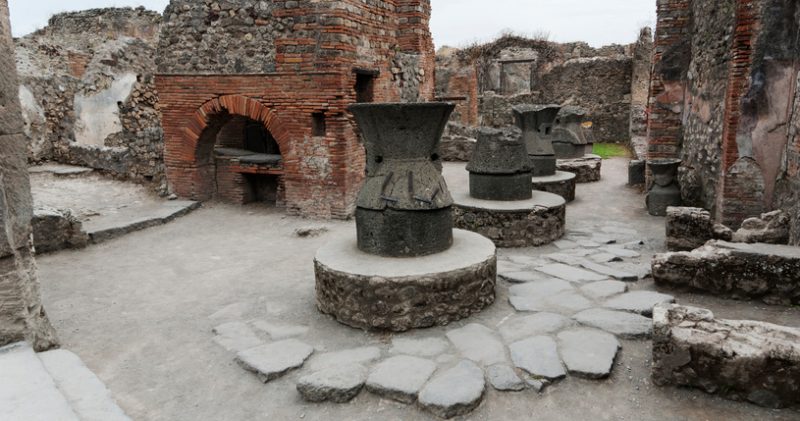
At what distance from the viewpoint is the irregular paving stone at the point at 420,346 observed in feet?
11.8

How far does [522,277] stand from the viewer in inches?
200

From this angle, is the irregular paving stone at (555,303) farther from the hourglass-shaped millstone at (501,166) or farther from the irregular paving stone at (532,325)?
the hourglass-shaped millstone at (501,166)

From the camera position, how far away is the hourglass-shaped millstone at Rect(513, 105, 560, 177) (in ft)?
29.1

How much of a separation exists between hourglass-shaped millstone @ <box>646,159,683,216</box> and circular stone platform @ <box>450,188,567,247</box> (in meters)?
2.23

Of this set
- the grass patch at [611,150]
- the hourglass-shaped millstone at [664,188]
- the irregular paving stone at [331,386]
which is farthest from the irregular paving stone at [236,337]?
the grass patch at [611,150]

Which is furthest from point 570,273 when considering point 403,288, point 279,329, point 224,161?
point 224,161

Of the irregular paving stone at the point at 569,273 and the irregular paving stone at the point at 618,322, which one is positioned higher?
the irregular paving stone at the point at 569,273

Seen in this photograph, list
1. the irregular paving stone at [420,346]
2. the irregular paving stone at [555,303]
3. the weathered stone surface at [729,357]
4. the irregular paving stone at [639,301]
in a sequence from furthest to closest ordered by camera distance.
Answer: the irregular paving stone at [555,303], the irregular paving stone at [639,301], the irregular paving stone at [420,346], the weathered stone surface at [729,357]

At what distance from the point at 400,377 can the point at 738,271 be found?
9.68 ft

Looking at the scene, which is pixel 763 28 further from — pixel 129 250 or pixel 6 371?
pixel 129 250

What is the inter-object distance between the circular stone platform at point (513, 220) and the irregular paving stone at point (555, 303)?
1.73 metres

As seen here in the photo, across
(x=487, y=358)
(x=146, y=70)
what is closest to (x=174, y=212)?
(x=146, y=70)

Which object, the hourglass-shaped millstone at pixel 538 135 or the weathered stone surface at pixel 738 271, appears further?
the hourglass-shaped millstone at pixel 538 135

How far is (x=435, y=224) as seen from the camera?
4.40m
